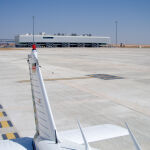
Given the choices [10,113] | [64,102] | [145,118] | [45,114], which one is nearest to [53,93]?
[64,102]

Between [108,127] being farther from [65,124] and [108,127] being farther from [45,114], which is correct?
[65,124]

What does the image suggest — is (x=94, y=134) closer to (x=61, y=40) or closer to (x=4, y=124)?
(x=4, y=124)

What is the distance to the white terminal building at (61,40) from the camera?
418 feet

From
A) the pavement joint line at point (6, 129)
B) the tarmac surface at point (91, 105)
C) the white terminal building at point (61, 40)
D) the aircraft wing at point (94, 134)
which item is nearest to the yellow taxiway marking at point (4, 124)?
the pavement joint line at point (6, 129)

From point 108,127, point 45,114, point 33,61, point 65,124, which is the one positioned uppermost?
point 33,61

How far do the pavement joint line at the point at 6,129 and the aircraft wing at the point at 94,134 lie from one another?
3615 millimetres

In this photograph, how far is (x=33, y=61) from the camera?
4.91 m

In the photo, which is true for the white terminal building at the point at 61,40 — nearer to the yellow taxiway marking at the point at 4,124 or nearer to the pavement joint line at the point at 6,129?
the pavement joint line at the point at 6,129

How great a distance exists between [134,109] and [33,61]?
783cm

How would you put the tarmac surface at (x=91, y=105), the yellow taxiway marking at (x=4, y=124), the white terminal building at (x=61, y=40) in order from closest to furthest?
the tarmac surface at (x=91, y=105), the yellow taxiway marking at (x=4, y=124), the white terminal building at (x=61, y=40)

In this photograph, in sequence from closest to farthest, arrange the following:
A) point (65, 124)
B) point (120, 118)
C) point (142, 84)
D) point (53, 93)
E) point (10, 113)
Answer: point (65, 124) < point (120, 118) < point (10, 113) < point (53, 93) < point (142, 84)

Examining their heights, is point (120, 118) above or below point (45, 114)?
below

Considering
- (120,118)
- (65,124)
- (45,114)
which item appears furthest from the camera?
(120,118)

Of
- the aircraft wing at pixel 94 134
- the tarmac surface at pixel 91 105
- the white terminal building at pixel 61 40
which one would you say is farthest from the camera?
the white terminal building at pixel 61 40
